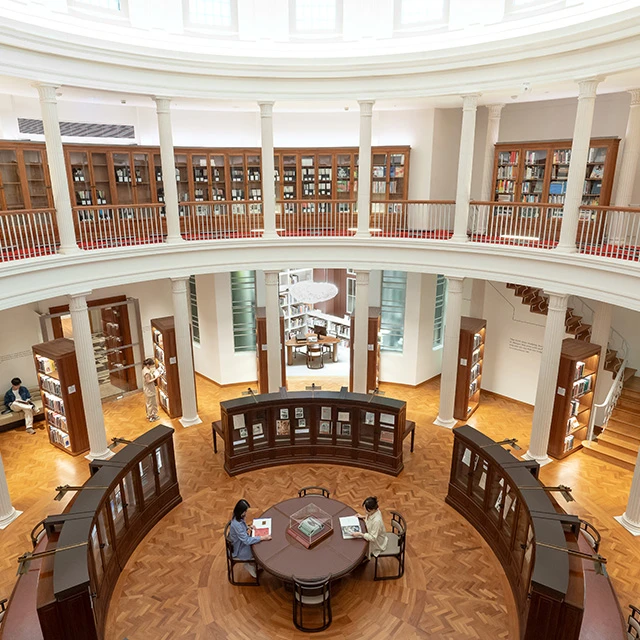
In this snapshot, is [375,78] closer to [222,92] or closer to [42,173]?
[222,92]

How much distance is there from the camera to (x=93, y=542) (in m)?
5.86

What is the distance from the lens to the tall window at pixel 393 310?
12430mm

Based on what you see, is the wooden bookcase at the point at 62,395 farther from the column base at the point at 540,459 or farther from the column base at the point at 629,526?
the column base at the point at 629,526

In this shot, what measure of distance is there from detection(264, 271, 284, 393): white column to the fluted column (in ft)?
5.43

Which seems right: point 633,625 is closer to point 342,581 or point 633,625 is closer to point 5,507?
point 342,581

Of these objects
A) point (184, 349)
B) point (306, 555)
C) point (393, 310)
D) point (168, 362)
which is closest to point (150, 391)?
point (168, 362)

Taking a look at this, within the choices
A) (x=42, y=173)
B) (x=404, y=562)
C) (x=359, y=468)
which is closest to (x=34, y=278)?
(x=42, y=173)

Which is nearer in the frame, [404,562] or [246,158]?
[404,562]

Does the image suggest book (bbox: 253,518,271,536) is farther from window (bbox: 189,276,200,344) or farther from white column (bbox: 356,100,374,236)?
window (bbox: 189,276,200,344)

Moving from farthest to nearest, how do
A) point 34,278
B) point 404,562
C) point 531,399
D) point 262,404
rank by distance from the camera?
point 531,399, point 262,404, point 34,278, point 404,562

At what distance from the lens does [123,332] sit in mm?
12344

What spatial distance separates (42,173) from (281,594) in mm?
8814

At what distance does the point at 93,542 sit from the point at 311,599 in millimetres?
2635

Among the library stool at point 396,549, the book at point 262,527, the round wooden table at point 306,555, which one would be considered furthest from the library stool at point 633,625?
the book at point 262,527
